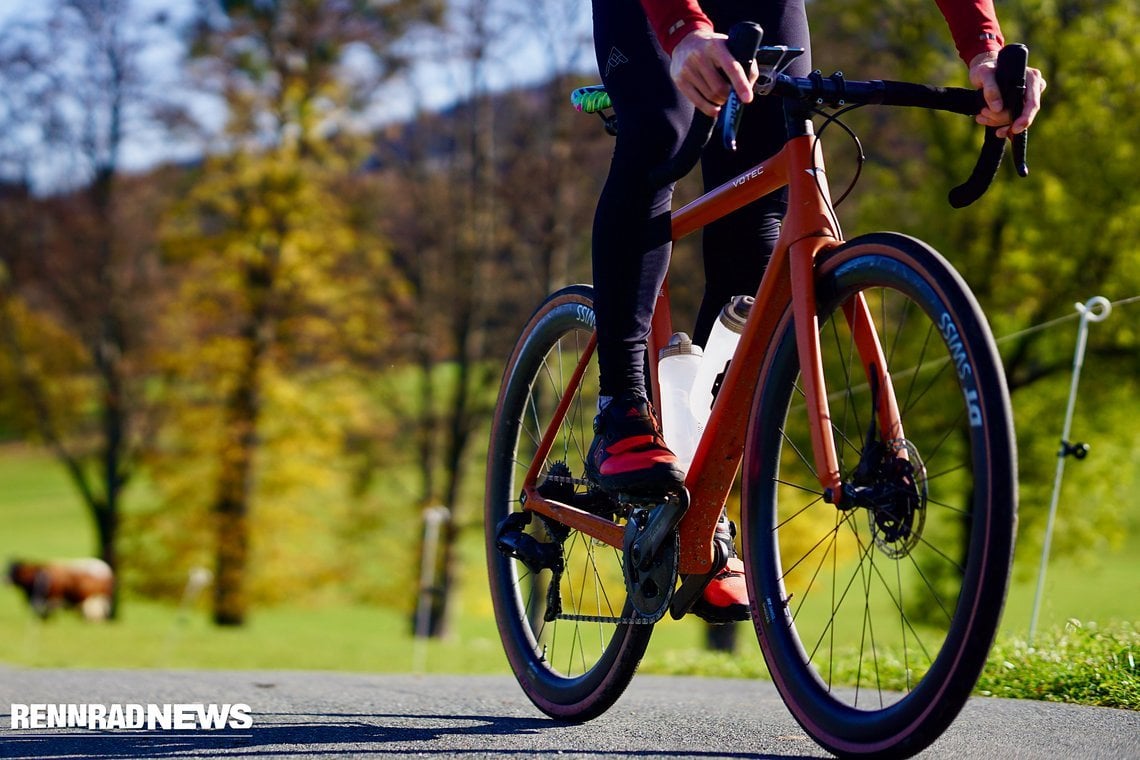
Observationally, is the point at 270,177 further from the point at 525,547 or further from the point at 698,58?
the point at 698,58

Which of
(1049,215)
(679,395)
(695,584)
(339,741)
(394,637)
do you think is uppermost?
(1049,215)

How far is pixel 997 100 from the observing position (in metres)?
2.74

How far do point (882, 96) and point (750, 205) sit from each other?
2.63 ft

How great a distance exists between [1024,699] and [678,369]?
165 cm

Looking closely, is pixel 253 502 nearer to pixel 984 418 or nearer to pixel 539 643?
pixel 539 643

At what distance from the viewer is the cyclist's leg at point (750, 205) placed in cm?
333

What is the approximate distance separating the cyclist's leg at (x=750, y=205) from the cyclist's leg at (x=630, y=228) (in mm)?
188

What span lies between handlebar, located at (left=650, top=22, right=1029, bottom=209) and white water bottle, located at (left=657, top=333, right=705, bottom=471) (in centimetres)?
60

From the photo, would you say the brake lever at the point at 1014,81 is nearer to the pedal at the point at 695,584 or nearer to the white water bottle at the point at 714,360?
the white water bottle at the point at 714,360

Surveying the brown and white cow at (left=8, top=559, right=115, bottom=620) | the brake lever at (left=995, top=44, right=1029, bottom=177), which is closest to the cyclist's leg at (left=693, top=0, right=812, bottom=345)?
the brake lever at (left=995, top=44, right=1029, bottom=177)

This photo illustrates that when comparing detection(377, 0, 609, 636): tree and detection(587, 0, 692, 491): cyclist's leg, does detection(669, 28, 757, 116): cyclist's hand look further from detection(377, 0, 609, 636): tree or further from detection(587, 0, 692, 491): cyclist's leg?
detection(377, 0, 609, 636): tree

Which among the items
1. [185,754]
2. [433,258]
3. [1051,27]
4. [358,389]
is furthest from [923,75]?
[185,754]

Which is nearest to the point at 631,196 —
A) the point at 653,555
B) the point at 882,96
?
the point at 882,96

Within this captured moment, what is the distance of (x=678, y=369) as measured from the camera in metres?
3.33
